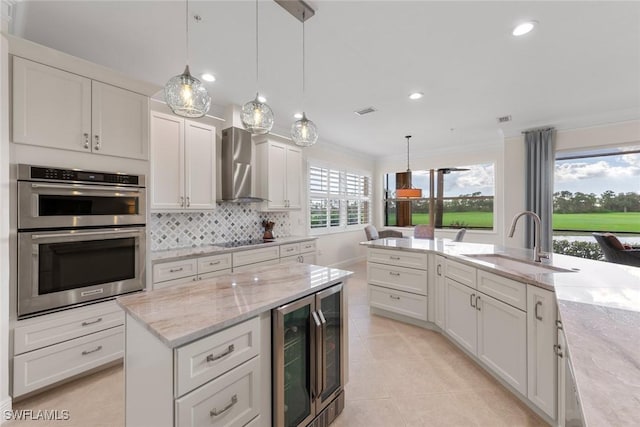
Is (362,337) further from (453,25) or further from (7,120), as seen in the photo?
(7,120)

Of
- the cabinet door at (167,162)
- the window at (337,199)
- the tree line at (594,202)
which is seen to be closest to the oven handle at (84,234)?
the cabinet door at (167,162)

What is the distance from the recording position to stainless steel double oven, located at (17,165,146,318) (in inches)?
74.0

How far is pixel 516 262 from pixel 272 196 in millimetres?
3123

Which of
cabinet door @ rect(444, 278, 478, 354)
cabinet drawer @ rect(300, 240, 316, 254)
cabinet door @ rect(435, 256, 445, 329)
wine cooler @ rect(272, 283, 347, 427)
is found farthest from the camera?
cabinet drawer @ rect(300, 240, 316, 254)

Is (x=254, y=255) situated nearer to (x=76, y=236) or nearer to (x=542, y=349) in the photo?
(x=76, y=236)

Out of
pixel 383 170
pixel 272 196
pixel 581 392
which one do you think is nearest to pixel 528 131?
pixel 383 170

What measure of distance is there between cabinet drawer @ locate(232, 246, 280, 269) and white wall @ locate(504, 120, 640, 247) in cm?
443

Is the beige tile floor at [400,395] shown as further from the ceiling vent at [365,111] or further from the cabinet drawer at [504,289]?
the ceiling vent at [365,111]

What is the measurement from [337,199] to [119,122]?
4.44 metres

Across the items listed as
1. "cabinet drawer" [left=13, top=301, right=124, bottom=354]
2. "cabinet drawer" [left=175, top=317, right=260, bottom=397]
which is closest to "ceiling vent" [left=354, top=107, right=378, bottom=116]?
"cabinet drawer" [left=175, top=317, right=260, bottom=397]

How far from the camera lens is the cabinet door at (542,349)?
1625mm

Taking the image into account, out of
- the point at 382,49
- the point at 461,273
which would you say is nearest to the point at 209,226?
the point at 382,49

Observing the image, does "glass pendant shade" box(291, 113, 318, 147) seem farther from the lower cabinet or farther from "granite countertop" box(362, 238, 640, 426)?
the lower cabinet

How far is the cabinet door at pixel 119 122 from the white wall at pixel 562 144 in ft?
19.0
